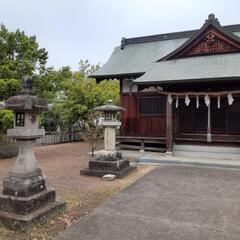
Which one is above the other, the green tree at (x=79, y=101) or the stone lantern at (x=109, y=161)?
the green tree at (x=79, y=101)

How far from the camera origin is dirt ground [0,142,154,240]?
5.66m

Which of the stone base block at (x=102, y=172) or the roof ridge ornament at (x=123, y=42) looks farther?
the roof ridge ornament at (x=123, y=42)

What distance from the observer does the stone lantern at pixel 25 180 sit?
236 inches

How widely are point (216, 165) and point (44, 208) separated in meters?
7.66

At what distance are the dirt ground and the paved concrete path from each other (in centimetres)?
32

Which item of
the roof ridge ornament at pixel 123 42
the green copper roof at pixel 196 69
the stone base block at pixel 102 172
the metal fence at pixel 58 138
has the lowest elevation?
the stone base block at pixel 102 172

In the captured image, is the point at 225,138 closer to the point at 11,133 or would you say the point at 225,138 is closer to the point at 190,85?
the point at 190,85

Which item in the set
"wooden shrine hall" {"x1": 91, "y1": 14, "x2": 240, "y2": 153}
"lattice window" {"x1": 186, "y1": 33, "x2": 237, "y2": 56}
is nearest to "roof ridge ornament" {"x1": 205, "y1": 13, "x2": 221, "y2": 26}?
"wooden shrine hall" {"x1": 91, "y1": 14, "x2": 240, "y2": 153}

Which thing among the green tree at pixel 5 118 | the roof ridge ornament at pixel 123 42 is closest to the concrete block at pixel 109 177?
the green tree at pixel 5 118

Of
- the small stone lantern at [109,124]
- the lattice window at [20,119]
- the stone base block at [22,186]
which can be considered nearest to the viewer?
the stone base block at [22,186]

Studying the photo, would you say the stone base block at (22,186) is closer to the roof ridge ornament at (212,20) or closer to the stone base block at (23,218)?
the stone base block at (23,218)

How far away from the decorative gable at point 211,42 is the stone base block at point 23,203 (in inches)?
429

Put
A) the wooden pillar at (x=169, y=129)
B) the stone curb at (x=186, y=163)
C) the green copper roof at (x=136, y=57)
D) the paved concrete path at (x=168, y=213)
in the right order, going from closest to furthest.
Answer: the paved concrete path at (x=168, y=213)
the stone curb at (x=186, y=163)
the wooden pillar at (x=169, y=129)
the green copper roof at (x=136, y=57)

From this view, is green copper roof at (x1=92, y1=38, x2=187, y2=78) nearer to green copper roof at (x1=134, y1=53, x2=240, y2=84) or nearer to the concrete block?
green copper roof at (x1=134, y1=53, x2=240, y2=84)
